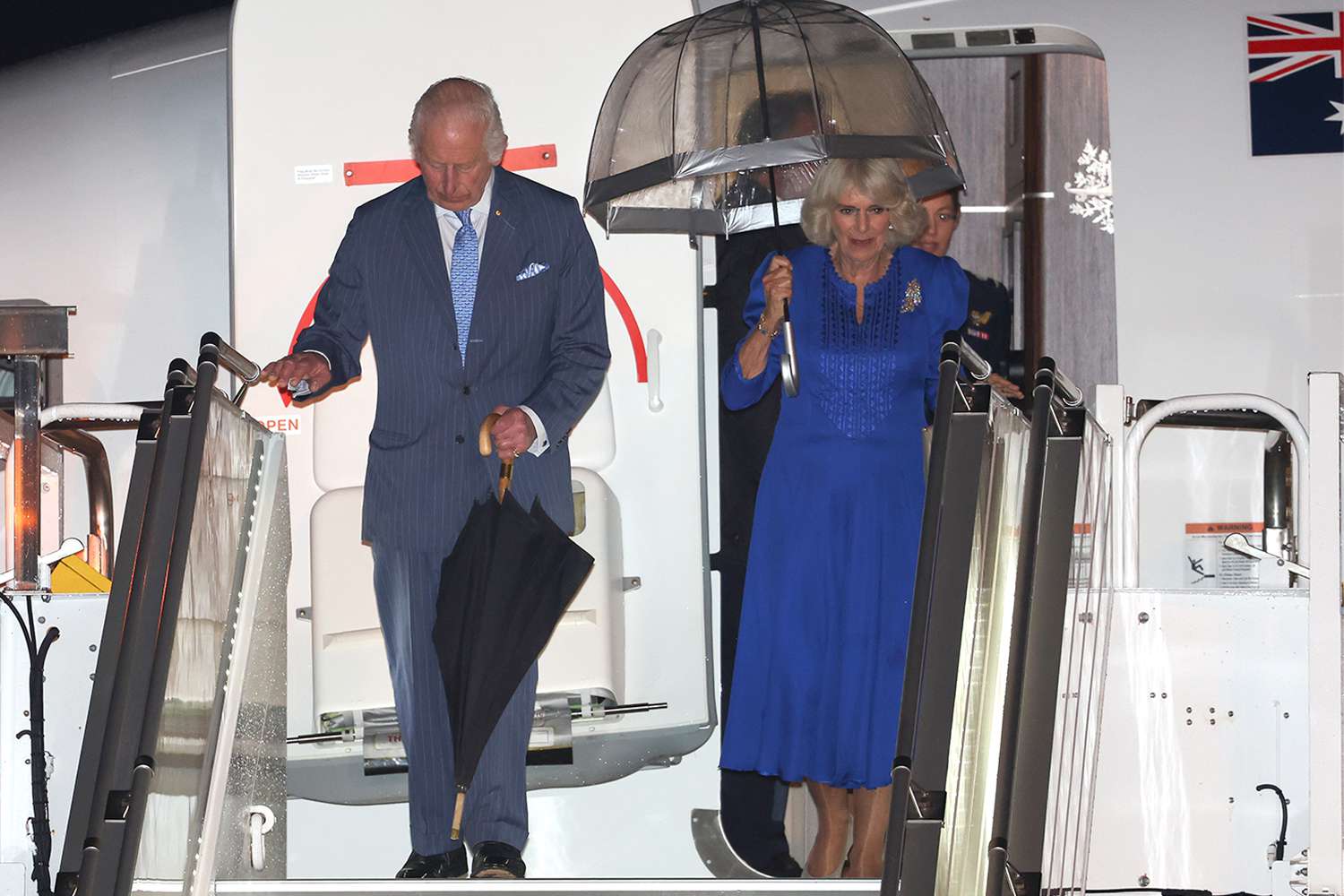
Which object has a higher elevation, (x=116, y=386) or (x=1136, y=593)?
(x=116, y=386)

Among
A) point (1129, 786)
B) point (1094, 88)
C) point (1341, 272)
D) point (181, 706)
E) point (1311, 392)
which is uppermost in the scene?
point (1094, 88)

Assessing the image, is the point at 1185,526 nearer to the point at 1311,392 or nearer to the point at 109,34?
the point at 1311,392

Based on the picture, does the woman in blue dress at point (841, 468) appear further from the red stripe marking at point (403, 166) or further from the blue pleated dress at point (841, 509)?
the red stripe marking at point (403, 166)

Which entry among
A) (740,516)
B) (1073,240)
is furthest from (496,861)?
(1073,240)

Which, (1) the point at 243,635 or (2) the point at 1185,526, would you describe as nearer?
(1) the point at 243,635

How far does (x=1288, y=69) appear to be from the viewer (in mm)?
5516

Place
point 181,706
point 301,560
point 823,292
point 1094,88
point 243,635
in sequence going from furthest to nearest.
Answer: point 1094,88 < point 301,560 < point 823,292 < point 243,635 < point 181,706

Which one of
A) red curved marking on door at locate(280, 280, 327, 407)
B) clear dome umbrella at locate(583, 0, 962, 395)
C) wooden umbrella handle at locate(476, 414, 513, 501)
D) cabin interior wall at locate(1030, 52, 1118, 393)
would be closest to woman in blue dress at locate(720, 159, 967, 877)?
clear dome umbrella at locate(583, 0, 962, 395)

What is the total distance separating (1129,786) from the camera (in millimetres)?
4723

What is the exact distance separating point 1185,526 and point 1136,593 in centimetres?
85

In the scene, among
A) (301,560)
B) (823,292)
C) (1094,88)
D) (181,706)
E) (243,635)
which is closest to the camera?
(181,706)

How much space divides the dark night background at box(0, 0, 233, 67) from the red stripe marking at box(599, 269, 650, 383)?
1473 millimetres

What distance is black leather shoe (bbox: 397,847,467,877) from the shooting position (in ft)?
14.0

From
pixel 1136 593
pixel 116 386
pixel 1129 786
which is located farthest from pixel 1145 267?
pixel 116 386
